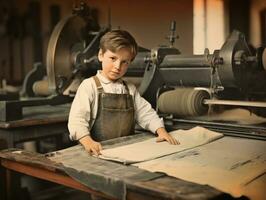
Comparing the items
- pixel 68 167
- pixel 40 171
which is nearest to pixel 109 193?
pixel 68 167

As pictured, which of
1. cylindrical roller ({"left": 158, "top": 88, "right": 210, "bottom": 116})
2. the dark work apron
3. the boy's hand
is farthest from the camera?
cylindrical roller ({"left": 158, "top": 88, "right": 210, "bottom": 116})

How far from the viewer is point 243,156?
1.32 m

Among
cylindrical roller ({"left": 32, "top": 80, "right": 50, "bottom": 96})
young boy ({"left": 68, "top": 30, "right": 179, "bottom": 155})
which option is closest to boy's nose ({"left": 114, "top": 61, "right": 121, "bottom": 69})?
young boy ({"left": 68, "top": 30, "right": 179, "bottom": 155})

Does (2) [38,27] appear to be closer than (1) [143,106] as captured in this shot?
No

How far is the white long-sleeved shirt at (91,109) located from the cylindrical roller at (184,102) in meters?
0.12

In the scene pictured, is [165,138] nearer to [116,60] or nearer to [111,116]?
[111,116]

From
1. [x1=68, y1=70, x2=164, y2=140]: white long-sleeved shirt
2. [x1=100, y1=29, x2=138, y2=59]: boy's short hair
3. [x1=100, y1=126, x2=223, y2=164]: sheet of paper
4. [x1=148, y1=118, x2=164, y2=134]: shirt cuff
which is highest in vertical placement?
[x1=100, y1=29, x2=138, y2=59]: boy's short hair

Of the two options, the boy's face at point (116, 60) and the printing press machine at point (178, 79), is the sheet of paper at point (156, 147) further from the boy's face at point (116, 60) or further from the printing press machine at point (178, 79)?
the boy's face at point (116, 60)

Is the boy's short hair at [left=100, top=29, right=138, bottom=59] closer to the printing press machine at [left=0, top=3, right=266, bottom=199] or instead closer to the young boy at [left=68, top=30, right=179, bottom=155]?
the young boy at [left=68, top=30, right=179, bottom=155]

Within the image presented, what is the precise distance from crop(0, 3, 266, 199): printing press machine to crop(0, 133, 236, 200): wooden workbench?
2cm

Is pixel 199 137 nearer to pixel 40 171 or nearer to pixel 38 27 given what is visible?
pixel 40 171

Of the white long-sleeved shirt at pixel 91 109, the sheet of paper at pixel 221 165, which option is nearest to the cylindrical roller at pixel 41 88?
the white long-sleeved shirt at pixel 91 109

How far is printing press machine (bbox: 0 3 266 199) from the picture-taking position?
5.54 feet

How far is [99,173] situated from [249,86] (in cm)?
95
